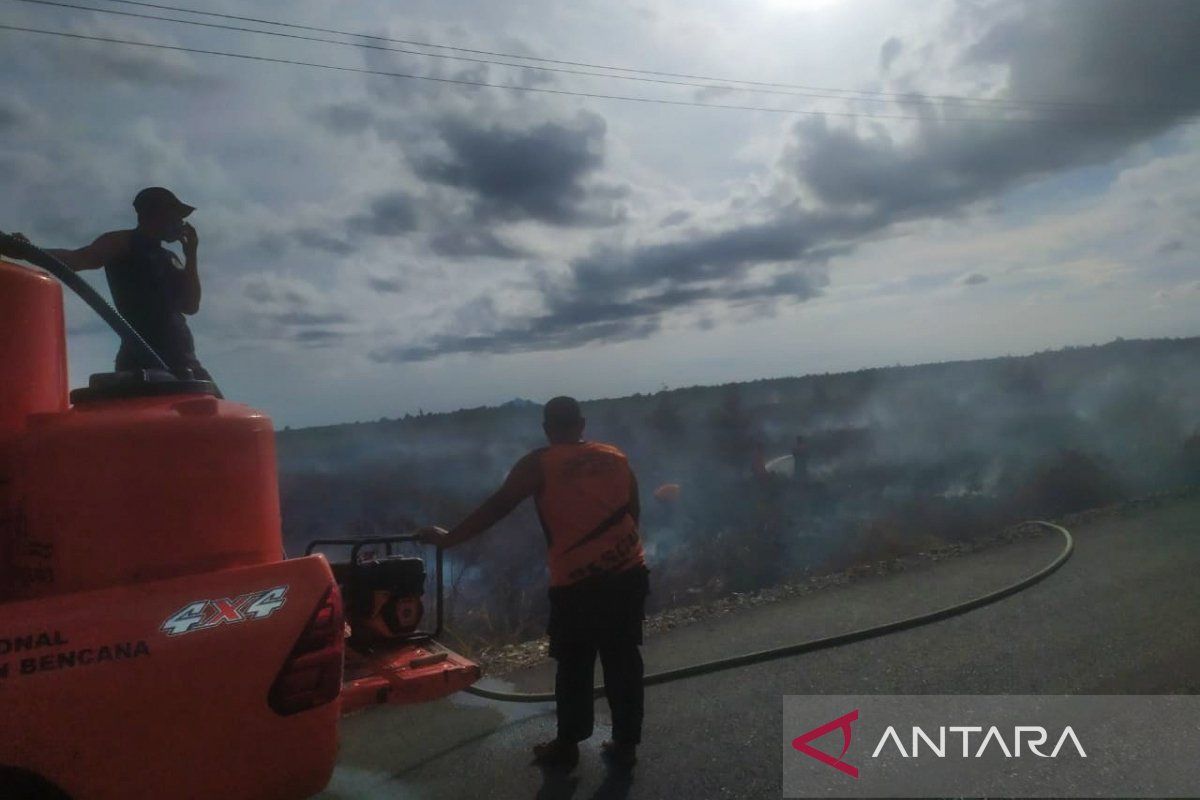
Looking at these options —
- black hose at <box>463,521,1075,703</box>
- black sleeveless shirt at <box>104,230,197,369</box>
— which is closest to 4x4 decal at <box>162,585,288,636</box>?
black sleeveless shirt at <box>104,230,197,369</box>

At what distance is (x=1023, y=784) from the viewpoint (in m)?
3.42

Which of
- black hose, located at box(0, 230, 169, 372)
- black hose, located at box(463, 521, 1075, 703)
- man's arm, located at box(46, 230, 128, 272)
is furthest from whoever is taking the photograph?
black hose, located at box(463, 521, 1075, 703)

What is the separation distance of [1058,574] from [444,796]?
6.03 metres

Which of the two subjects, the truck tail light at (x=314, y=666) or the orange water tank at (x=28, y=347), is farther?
the orange water tank at (x=28, y=347)

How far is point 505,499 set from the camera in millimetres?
4035

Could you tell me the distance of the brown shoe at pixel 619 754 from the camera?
3.87 metres

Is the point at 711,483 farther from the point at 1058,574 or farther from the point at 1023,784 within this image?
the point at 1023,784

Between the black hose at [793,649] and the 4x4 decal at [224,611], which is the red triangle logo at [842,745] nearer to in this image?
the black hose at [793,649]

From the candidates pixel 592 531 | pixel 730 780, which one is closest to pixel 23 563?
pixel 592 531

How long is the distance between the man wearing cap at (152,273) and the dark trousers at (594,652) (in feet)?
7.61

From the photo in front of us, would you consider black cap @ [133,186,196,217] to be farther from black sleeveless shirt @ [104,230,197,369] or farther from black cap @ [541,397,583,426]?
black cap @ [541,397,583,426]

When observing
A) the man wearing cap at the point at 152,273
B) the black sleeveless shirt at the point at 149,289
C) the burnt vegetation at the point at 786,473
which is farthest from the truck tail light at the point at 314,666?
the burnt vegetation at the point at 786,473

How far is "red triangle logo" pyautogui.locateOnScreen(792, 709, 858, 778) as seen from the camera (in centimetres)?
369

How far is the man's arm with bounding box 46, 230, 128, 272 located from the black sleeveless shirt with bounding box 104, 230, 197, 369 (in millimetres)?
54
